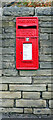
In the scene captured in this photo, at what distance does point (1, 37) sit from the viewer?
2.78m

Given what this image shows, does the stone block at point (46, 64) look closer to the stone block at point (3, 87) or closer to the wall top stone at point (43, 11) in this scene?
the stone block at point (3, 87)

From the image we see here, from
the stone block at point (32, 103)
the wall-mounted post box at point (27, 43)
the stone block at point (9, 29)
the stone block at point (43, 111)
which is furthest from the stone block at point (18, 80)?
the stone block at point (9, 29)

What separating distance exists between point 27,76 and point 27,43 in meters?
0.64

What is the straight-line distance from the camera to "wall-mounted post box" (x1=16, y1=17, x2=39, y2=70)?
8.67 ft

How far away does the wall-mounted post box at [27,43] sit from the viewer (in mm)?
2643

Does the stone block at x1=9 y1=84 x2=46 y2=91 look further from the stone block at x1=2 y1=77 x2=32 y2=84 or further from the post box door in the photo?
the post box door

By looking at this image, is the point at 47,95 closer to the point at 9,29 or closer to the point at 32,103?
the point at 32,103

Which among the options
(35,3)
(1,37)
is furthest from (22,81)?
(35,3)

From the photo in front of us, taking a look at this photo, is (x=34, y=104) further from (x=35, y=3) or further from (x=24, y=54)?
(x=35, y=3)

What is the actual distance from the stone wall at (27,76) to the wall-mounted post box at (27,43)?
0.38ft

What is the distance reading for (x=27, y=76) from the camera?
9.07 feet

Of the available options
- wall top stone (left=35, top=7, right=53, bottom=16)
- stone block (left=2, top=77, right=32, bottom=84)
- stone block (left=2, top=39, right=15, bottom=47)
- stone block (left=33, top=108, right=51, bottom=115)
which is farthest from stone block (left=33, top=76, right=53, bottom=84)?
wall top stone (left=35, top=7, right=53, bottom=16)

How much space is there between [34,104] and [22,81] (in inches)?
19.7

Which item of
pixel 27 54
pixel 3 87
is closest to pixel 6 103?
pixel 3 87
